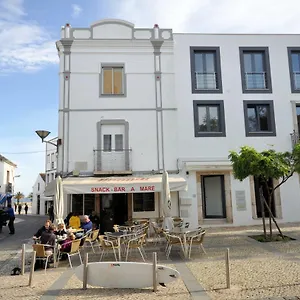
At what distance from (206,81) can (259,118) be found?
358 centimetres

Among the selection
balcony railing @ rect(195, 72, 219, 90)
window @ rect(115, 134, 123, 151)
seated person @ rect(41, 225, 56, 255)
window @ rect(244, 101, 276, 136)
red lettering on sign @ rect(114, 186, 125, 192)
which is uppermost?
balcony railing @ rect(195, 72, 219, 90)

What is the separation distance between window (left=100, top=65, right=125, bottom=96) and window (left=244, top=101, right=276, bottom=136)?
6.90 m

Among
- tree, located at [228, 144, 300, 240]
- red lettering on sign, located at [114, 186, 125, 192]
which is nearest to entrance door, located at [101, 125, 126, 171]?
red lettering on sign, located at [114, 186, 125, 192]

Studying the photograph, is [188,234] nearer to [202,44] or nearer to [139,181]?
[139,181]

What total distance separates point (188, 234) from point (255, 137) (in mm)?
9566

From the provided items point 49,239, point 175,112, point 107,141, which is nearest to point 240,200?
point 175,112

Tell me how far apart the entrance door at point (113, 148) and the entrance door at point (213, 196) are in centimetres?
473

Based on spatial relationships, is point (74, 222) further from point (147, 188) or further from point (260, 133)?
point (260, 133)

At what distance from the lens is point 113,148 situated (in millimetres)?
16812

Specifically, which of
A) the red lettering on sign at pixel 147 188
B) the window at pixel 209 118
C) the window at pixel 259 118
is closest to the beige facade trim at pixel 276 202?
the window at pixel 259 118

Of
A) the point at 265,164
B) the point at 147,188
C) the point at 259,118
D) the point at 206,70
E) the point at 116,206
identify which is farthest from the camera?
the point at 206,70

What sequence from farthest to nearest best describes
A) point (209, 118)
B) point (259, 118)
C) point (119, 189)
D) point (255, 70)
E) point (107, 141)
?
point (255, 70), point (259, 118), point (209, 118), point (107, 141), point (119, 189)

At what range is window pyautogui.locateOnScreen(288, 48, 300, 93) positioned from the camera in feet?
59.7

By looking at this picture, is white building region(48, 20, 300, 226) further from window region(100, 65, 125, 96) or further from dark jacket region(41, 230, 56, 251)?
dark jacket region(41, 230, 56, 251)
